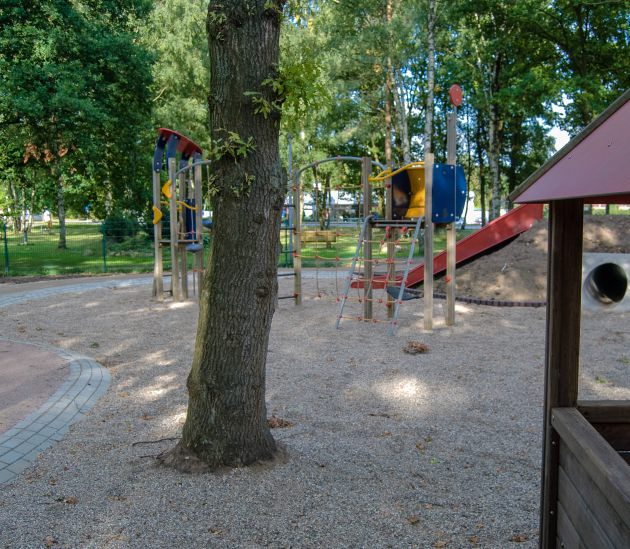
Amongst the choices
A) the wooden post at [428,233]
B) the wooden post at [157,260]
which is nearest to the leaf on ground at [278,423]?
the wooden post at [428,233]

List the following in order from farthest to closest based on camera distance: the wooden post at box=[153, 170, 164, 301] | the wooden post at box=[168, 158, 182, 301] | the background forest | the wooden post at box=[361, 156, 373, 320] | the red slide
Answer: the background forest → the red slide → the wooden post at box=[153, 170, 164, 301] → the wooden post at box=[168, 158, 182, 301] → the wooden post at box=[361, 156, 373, 320]

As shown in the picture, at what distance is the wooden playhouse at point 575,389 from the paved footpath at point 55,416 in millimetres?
3319

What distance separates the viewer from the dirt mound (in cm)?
1203

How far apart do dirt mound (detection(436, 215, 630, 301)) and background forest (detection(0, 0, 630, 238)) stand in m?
5.57

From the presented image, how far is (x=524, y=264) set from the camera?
1248cm

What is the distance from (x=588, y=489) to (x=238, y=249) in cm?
236

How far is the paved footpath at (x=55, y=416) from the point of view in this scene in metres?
4.44

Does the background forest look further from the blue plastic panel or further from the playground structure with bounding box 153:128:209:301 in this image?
the blue plastic panel

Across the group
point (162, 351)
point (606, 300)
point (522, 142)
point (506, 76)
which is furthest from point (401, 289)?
point (522, 142)

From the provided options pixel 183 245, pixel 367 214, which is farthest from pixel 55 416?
pixel 183 245

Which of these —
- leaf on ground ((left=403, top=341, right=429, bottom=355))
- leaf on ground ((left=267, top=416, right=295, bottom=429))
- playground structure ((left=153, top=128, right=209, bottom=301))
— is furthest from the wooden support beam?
leaf on ground ((left=267, top=416, right=295, bottom=429))

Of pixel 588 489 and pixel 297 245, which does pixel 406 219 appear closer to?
pixel 297 245

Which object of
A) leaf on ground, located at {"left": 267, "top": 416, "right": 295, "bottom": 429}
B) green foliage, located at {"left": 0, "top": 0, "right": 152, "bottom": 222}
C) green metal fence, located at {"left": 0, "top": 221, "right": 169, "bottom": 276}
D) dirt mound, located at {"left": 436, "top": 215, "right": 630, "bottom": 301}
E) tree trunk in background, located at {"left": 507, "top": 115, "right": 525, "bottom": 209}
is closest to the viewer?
leaf on ground, located at {"left": 267, "top": 416, "right": 295, "bottom": 429}

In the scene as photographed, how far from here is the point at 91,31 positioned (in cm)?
1872
